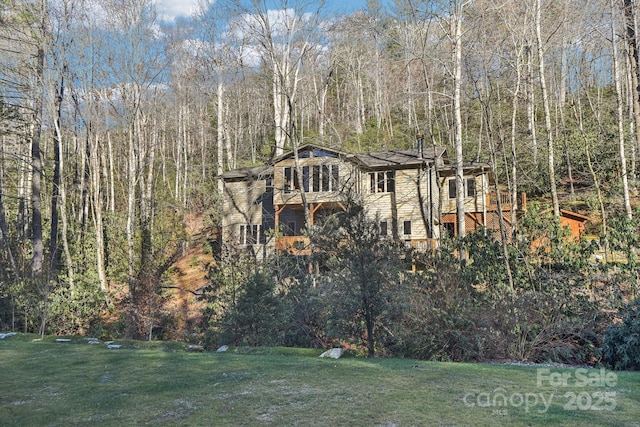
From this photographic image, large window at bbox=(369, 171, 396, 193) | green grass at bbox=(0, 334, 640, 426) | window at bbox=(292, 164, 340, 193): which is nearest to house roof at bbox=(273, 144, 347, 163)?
window at bbox=(292, 164, 340, 193)

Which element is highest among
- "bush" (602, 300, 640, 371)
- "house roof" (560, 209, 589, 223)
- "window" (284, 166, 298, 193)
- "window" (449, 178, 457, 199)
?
"window" (284, 166, 298, 193)

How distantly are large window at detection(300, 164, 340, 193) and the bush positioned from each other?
16.3 meters

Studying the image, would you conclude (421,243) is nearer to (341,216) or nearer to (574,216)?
(574,216)

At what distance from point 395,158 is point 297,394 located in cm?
2062

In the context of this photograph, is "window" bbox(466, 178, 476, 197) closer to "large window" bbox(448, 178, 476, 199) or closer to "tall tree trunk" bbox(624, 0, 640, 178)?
"large window" bbox(448, 178, 476, 199)

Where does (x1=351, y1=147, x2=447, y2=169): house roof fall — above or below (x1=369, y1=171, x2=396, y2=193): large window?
above

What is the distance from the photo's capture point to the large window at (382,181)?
80.0 ft

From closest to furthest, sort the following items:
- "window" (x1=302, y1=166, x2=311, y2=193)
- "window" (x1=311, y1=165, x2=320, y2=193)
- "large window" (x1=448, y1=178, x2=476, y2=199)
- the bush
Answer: the bush
"window" (x1=311, y1=165, x2=320, y2=193)
"window" (x1=302, y1=166, x2=311, y2=193)
"large window" (x1=448, y1=178, x2=476, y2=199)

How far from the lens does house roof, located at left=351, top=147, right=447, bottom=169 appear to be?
77.2 feet

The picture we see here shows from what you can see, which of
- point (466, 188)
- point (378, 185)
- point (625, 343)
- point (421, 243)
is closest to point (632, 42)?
point (625, 343)

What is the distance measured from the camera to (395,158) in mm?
24625

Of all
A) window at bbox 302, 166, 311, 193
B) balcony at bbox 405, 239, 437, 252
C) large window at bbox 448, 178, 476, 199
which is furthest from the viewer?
large window at bbox 448, 178, 476, 199

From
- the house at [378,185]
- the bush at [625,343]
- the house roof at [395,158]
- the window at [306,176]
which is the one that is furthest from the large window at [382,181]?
the bush at [625,343]

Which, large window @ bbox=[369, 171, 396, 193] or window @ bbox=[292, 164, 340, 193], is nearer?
window @ bbox=[292, 164, 340, 193]
